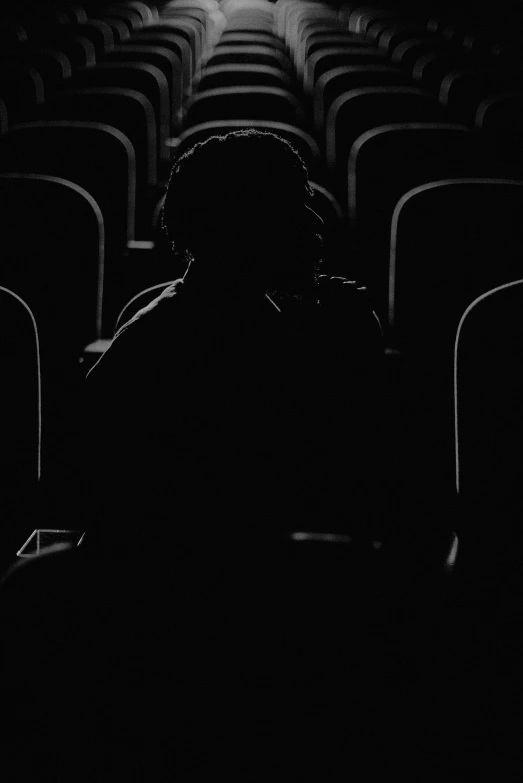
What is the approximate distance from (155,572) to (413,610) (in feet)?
0.73

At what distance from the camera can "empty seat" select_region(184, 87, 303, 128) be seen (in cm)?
244

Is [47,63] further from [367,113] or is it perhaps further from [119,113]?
[367,113]

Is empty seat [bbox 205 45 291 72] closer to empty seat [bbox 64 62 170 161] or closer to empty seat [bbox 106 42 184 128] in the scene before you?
empty seat [bbox 106 42 184 128]

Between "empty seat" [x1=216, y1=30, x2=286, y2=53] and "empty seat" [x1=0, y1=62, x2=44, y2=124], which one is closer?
"empty seat" [x1=0, y1=62, x2=44, y2=124]

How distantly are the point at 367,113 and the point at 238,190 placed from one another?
69.2 inches

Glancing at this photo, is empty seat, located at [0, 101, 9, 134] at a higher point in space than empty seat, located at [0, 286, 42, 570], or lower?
higher

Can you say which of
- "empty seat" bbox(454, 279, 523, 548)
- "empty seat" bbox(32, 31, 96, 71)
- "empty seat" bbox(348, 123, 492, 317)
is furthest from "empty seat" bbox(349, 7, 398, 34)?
"empty seat" bbox(454, 279, 523, 548)

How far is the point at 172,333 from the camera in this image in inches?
32.1

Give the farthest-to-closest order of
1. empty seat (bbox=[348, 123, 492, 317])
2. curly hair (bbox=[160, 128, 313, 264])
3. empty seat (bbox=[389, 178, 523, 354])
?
empty seat (bbox=[348, 123, 492, 317]) → empty seat (bbox=[389, 178, 523, 354]) → curly hair (bbox=[160, 128, 313, 264])

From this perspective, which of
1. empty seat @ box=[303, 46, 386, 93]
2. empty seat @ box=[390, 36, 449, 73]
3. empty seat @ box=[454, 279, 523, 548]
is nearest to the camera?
empty seat @ box=[454, 279, 523, 548]

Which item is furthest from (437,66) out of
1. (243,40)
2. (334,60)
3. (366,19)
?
(366,19)

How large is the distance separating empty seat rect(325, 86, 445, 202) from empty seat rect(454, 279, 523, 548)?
139 centimetres

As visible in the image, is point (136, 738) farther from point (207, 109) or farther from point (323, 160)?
point (323, 160)

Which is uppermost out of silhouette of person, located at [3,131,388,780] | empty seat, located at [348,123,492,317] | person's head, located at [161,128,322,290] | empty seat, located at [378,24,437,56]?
empty seat, located at [378,24,437,56]
